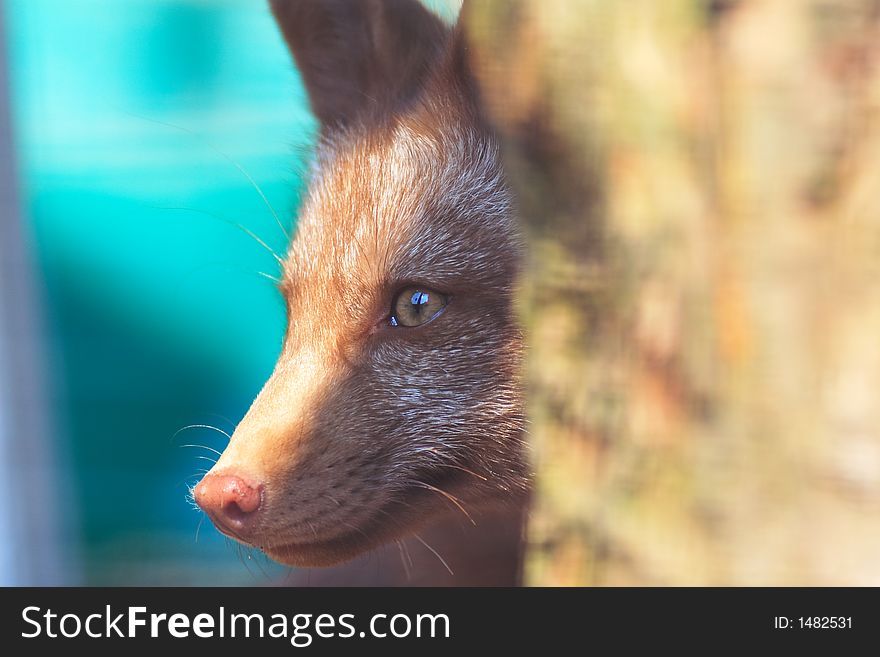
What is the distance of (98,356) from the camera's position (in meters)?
2.35

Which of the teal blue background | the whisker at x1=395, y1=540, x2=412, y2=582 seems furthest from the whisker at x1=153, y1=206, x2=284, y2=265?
the whisker at x1=395, y1=540, x2=412, y2=582

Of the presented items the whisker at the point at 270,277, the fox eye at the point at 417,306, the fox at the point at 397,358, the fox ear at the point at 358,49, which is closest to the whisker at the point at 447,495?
the fox at the point at 397,358

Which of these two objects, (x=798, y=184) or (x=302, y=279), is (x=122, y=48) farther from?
(x=798, y=184)

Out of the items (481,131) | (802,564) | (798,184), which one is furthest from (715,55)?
(481,131)

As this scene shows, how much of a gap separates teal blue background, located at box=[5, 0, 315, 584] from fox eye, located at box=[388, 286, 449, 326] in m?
0.43

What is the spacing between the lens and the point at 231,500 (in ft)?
4.08

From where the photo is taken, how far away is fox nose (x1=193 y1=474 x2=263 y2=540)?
1.25 meters

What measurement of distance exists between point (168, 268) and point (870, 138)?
1793mm

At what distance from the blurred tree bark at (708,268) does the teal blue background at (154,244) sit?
1001mm

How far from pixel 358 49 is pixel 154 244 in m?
0.81

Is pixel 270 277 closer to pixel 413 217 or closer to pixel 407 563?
pixel 413 217

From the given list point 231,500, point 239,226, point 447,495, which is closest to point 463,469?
point 447,495

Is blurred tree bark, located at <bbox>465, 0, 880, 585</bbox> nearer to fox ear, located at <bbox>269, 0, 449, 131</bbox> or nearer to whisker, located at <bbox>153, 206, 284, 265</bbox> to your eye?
fox ear, located at <bbox>269, 0, 449, 131</bbox>

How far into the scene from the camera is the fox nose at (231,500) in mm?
1245
